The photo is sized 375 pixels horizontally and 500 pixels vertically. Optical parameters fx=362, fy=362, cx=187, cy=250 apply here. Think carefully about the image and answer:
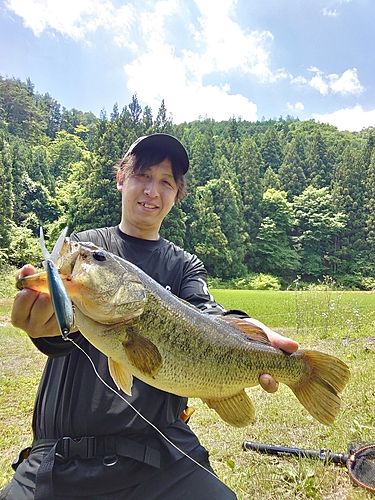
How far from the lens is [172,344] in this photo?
1.77 m

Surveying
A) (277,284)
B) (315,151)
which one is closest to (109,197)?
(277,284)

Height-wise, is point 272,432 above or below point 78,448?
below

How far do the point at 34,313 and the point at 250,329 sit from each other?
1.18 meters

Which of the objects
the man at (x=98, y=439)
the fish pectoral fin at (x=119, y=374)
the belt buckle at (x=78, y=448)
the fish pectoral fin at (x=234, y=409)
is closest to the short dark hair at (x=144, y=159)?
the man at (x=98, y=439)

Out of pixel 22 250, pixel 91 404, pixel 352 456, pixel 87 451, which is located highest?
pixel 91 404

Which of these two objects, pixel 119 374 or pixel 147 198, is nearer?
pixel 119 374

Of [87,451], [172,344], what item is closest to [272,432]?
[87,451]

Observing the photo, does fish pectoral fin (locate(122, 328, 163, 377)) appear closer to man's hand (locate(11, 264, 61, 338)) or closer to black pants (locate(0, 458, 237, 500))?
man's hand (locate(11, 264, 61, 338))

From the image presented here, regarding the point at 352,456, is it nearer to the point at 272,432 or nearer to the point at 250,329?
the point at 272,432

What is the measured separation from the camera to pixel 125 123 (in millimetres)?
37750

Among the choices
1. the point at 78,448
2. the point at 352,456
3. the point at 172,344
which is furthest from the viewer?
the point at 352,456

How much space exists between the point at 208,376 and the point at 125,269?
72 centimetres

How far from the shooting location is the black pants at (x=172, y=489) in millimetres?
1982

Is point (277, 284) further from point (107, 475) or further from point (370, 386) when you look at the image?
point (107, 475)
